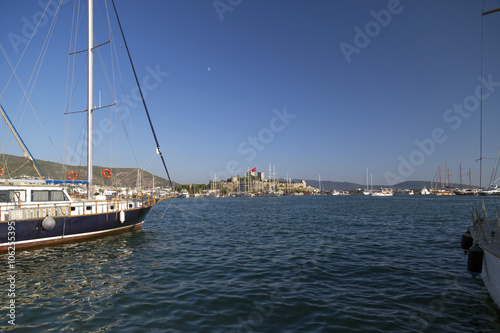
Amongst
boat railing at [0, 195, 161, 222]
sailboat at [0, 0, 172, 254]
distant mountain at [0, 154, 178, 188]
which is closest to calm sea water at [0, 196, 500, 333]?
sailboat at [0, 0, 172, 254]

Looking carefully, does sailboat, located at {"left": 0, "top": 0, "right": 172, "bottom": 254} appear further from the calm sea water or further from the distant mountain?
the calm sea water

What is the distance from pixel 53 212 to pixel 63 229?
1.35 meters

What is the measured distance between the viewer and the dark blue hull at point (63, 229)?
16031mm

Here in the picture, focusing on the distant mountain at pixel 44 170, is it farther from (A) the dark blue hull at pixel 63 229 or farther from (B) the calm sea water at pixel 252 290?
(B) the calm sea water at pixel 252 290

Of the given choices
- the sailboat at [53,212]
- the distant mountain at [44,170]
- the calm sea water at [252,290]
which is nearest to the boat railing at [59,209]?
the sailboat at [53,212]

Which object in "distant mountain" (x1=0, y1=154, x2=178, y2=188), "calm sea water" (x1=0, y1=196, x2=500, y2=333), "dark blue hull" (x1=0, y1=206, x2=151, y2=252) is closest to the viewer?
"calm sea water" (x1=0, y1=196, x2=500, y2=333)

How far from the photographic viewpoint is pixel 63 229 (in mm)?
18547

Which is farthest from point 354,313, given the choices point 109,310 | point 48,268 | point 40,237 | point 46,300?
point 40,237

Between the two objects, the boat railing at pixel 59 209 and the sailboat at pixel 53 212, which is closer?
the boat railing at pixel 59 209

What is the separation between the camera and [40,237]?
1739 cm

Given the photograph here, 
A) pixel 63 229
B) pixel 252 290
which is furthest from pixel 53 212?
pixel 252 290

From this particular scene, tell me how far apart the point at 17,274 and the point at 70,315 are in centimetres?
680

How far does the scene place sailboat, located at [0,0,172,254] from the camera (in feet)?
53.4

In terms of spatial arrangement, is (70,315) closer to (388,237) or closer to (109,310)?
(109,310)
